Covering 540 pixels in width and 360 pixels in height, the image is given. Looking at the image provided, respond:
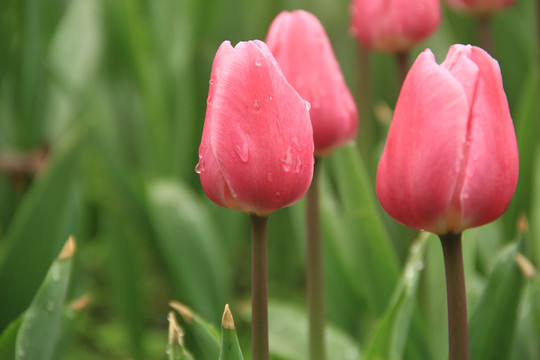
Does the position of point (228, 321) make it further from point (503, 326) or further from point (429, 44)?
point (429, 44)

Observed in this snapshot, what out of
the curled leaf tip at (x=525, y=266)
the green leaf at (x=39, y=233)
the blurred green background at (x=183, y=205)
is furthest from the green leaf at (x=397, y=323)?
the green leaf at (x=39, y=233)

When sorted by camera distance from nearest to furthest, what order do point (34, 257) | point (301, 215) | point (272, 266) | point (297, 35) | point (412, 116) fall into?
point (412, 116)
point (297, 35)
point (34, 257)
point (301, 215)
point (272, 266)

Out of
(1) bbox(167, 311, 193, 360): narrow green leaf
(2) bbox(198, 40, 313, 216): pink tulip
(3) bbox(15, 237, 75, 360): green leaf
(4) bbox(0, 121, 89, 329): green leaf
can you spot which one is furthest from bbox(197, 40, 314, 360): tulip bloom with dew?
(4) bbox(0, 121, 89, 329): green leaf

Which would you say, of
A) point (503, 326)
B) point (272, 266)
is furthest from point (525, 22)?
point (503, 326)

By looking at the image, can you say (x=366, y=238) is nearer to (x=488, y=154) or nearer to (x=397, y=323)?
(x=397, y=323)

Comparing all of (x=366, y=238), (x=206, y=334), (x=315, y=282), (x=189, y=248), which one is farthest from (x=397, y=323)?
(x=189, y=248)

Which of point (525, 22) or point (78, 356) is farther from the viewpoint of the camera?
point (525, 22)

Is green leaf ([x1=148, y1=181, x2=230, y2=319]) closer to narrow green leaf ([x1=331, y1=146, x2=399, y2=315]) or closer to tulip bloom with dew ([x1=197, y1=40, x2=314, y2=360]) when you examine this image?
narrow green leaf ([x1=331, y1=146, x2=399, y2=315])
